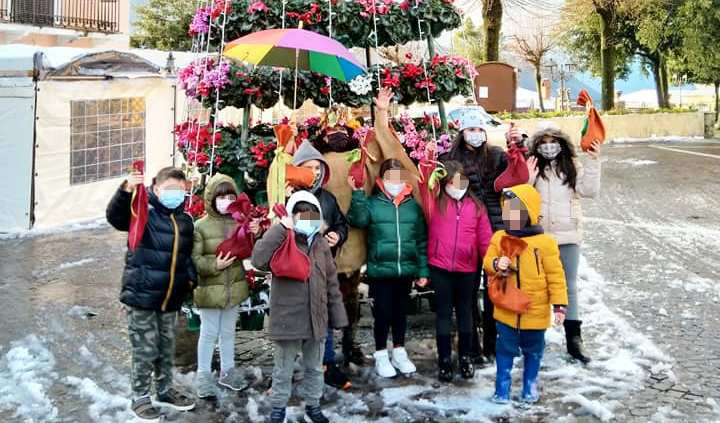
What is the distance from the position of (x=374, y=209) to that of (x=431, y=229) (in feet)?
1.46

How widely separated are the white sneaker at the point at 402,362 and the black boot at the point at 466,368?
37 centimetres

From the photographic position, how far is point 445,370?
5703 millimetres

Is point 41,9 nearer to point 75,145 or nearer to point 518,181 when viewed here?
point 75,145

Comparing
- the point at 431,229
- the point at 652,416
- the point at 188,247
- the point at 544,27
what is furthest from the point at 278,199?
the point at 544,27

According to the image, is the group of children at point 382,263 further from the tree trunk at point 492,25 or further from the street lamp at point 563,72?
Answer: the street lamp at point 563,72

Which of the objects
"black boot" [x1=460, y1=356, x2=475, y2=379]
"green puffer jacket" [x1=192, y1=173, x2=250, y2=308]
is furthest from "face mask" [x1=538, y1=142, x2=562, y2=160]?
"green puffer jacket" [x1=192, y1=173, x2=250, y2=308]

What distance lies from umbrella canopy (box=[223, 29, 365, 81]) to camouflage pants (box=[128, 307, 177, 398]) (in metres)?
2.03

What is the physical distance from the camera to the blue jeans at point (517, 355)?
517 cm

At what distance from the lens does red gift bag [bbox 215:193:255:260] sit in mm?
5270

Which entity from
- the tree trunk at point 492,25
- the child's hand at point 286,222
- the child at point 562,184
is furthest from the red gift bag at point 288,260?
the tree trunk at point 492,25

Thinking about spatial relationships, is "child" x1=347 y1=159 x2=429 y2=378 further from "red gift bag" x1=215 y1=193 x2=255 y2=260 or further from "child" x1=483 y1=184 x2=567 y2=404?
"red gift bag" x1=215 y1=193 x2=255 y2=260

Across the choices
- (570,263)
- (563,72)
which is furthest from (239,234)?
(563,72)

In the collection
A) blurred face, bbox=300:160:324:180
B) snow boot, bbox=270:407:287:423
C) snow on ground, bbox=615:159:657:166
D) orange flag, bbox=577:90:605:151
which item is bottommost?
snow boot, bbox=270:407:287:423

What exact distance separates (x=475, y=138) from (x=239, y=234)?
1936mm
